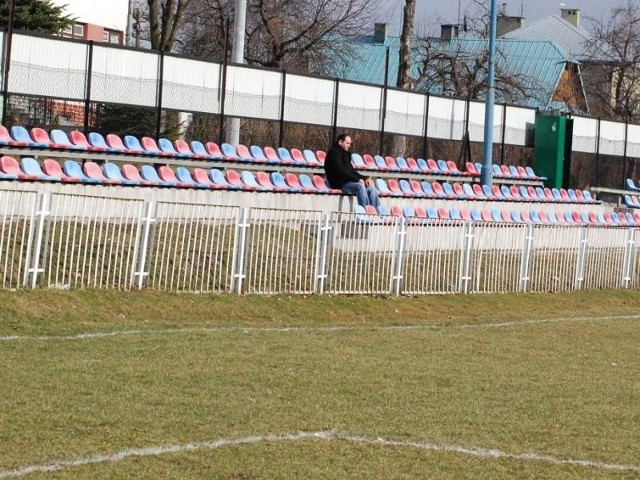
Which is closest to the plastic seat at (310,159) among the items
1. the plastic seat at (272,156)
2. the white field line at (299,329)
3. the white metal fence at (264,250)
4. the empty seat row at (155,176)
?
the plastic seat at (272,156)

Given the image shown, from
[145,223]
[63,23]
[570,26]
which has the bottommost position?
[145,223]

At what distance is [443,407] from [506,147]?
2837 centimetres

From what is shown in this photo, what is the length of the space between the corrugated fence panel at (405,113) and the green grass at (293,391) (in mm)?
15359

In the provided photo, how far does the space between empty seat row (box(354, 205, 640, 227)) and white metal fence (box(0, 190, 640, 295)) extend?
70cm

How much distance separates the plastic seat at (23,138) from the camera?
22.9 meters

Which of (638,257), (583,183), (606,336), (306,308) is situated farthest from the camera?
(583,183)

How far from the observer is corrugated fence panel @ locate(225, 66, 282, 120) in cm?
2773

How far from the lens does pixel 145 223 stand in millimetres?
16953

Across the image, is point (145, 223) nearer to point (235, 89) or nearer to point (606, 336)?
point (606, 336)

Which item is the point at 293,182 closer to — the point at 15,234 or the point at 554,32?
the point at 15,234

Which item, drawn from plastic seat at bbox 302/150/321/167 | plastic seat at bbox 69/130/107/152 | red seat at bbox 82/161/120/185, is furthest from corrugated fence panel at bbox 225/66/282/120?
red seat at bbox 82/161/120/185

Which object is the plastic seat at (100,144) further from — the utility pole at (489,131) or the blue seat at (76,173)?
the utility pole at (489,131)

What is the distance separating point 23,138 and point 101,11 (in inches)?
1495

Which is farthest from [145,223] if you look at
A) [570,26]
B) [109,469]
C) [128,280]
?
[570,26]
